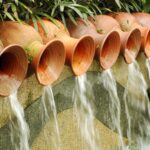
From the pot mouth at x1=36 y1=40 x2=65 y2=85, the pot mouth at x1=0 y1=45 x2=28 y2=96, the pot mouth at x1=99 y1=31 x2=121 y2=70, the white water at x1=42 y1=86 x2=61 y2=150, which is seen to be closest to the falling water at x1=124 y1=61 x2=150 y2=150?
the pot mouth at x1=99 y1=31 x2=121 y2=70

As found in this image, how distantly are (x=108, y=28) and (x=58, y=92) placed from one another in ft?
3.18

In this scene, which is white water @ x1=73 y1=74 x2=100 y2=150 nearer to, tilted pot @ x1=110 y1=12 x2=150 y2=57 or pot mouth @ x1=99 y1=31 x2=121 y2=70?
pot mouth @ x1=99 y1=31 x2=121 y2=70

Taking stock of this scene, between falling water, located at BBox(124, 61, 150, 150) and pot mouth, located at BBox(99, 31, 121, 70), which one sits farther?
falling water, located at BBox(124, 61, 150, 150)

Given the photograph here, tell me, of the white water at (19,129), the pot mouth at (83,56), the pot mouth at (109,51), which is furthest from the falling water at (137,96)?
the white water at (19,129)

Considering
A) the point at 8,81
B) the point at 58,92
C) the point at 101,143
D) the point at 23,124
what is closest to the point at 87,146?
the point at 101,143

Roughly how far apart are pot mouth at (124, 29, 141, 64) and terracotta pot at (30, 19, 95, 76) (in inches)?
24.7

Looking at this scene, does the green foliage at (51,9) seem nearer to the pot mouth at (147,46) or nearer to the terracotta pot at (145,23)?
the terracotta pot at (145,23)

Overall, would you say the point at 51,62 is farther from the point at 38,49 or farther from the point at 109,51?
the point at 109,51

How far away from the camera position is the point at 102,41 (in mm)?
3510

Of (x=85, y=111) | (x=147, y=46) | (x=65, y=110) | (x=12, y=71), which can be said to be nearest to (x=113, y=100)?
(x=85, y=111)

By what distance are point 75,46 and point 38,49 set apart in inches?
13.8

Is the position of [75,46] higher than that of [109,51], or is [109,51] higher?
[75,46]

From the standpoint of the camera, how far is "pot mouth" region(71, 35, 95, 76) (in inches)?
130

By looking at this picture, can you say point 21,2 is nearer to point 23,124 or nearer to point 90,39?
point 90,39
